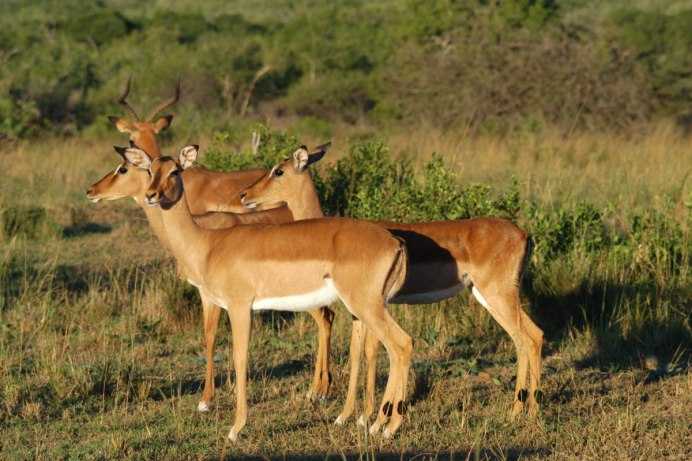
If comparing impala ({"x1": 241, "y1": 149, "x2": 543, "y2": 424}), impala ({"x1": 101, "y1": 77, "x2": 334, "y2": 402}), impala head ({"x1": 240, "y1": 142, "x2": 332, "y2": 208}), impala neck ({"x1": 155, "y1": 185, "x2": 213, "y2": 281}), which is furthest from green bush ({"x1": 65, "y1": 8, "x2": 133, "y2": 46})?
impala ({"x1": 241, "y1": 149, "x2": 543, "y2": 424})

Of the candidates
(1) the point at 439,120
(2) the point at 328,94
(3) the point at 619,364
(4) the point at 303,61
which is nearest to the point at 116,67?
(4) the point at 303,61

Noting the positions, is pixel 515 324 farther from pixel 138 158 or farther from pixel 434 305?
pixel 138 158

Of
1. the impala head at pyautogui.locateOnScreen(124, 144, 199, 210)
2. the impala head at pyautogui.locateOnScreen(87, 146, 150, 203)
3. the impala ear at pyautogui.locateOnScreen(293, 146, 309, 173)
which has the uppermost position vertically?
the impala head at pyautogui.locateOnScreen(124, 144, 199, 210)

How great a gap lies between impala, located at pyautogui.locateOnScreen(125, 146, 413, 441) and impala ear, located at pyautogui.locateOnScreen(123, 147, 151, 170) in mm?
503

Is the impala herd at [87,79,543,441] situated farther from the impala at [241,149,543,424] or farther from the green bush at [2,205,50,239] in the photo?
the green bush at [2,205,50,239]

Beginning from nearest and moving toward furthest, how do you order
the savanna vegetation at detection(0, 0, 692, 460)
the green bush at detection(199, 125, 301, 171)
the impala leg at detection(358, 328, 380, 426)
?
1. the savanna vegetation at detection(0, 0, 692, 460)
2. the impala leg at detection(358, 328, 380, 426)
3. the green bush at detection(199, 125, 301, 171)

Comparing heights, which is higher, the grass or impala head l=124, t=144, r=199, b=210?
impala head l=124, t=144, r=199, b=210

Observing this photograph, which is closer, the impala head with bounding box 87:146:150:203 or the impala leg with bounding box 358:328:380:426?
the impala leg with bounding box 358:328:380:426

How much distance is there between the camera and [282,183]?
22.9 feet

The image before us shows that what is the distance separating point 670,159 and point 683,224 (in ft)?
18.3

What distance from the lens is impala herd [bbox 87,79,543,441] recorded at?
5285 mm

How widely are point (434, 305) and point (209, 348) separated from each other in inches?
80.9

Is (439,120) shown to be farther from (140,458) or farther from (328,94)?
(140,458)

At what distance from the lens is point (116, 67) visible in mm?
30266
